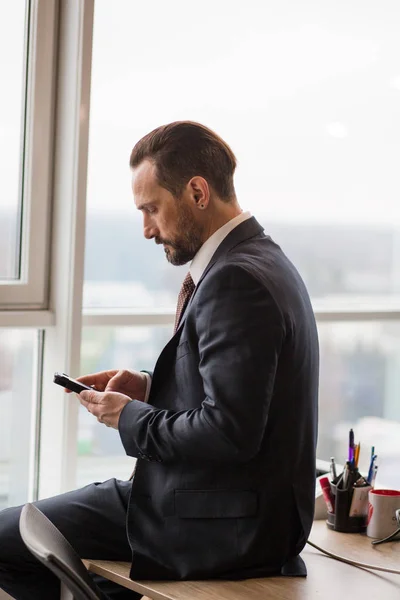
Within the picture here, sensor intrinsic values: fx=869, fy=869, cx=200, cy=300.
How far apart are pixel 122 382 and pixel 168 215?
0.42 metres

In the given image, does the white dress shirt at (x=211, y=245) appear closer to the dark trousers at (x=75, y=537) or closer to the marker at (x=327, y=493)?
the dark trousers at (x=75, y=537)

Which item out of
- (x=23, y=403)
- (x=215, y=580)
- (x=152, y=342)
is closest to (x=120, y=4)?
(x=152, y=342)

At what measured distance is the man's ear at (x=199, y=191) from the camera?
1.83m

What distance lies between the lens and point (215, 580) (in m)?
1.77

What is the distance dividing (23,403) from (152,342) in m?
0.47

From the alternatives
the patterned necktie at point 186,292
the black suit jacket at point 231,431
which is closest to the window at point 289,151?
the patterned necktie at point 186,292

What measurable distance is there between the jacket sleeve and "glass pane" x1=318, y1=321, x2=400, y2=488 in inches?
64.4

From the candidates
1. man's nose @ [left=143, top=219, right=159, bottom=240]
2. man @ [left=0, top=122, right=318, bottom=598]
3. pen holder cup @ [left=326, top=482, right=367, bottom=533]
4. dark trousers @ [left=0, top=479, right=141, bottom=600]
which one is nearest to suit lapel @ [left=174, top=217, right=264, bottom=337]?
man @ [left=0, top=122, right=318, bottom=598]

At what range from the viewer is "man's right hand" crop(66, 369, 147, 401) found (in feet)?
6.61

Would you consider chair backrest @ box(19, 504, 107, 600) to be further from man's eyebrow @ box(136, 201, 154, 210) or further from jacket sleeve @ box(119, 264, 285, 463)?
man's eyebrow @ box(136, 201, 154, 210)

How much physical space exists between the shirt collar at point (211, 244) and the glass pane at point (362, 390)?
1.46 metres

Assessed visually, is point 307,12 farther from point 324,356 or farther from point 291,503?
point 291,503

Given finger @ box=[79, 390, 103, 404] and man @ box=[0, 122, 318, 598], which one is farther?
finger @ box=[79, 390, 103, 404]

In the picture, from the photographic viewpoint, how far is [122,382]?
2.03 m
